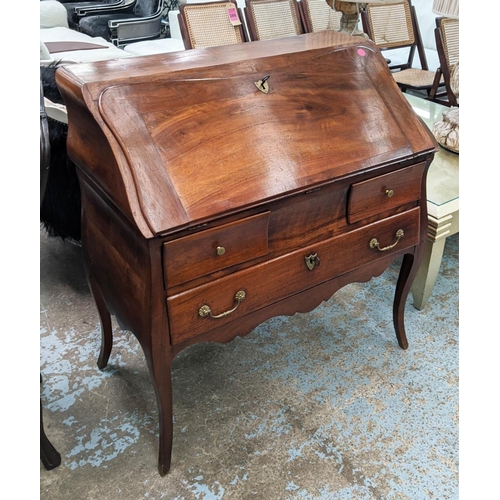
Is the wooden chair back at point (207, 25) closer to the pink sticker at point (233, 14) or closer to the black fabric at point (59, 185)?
the pink sticker at point (233, 14)

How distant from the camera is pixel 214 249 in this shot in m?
1.29

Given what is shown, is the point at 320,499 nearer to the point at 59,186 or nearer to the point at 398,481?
the point at 398,481

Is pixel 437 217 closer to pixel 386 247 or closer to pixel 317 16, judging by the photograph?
pixel 386 247

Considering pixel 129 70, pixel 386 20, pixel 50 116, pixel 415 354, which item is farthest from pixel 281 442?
pixel 386 20

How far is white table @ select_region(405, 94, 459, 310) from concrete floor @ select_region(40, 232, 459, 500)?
0.14 meters

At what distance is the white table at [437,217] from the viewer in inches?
79.8

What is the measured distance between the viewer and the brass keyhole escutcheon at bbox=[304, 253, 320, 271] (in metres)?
1.51

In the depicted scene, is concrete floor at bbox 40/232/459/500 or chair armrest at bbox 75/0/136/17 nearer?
concrete floor at bbox 40/232/459/500

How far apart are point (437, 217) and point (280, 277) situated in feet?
2.87

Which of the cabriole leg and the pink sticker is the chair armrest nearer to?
the pink sticker

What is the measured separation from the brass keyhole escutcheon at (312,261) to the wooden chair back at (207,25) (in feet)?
8.06

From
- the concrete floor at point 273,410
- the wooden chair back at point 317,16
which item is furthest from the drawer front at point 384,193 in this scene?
the wooden chair back at point 317,16

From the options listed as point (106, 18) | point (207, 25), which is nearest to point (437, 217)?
point (207, 25)

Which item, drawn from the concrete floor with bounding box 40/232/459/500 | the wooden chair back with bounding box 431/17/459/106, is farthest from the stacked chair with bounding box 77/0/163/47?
the concrete floor with bounding box 40/232/459/500
